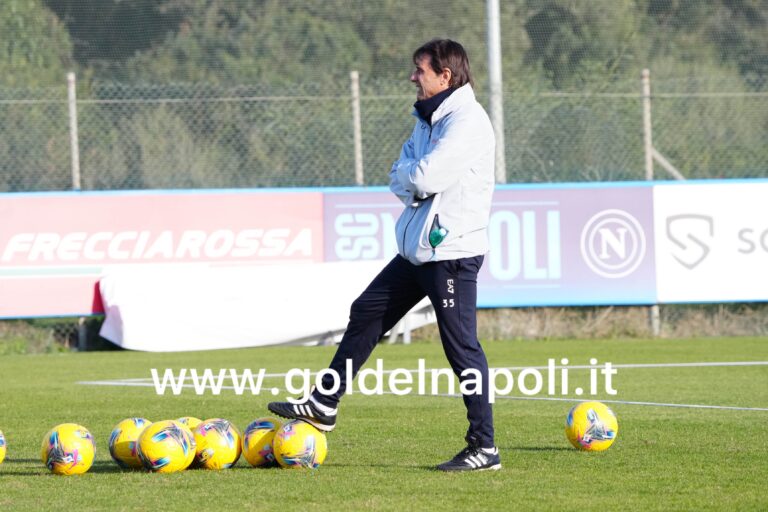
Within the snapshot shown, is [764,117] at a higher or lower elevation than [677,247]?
higher

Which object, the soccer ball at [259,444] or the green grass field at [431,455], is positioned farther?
the soccer ball at [259,444]

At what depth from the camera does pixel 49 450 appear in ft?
22.9

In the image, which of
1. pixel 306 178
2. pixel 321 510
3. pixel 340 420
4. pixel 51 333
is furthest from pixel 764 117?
pixel 321 510

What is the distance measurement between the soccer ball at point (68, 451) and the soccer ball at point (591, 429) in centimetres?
258

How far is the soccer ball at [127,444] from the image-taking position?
280 inches

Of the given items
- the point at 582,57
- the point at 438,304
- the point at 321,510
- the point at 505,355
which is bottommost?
the point at 505,355

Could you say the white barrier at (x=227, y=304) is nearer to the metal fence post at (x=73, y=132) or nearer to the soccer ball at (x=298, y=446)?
the metal fence post at (x=73, y=132)

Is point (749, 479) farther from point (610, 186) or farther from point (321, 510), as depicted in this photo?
point (610, 186)

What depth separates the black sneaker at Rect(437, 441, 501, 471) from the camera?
690 centimetres

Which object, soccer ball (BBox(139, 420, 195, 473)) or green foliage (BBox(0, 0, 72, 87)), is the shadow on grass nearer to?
soccer ball (BBox(139, 420, 195, 473))

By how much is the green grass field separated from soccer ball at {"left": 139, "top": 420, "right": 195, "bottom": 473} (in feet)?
0.31

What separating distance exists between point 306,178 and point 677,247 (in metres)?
4.91

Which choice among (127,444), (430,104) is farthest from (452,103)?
(127,444)

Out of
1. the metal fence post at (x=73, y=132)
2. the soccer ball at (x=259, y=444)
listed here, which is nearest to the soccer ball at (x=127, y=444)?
the soccer ball at (x=259, y=444)
